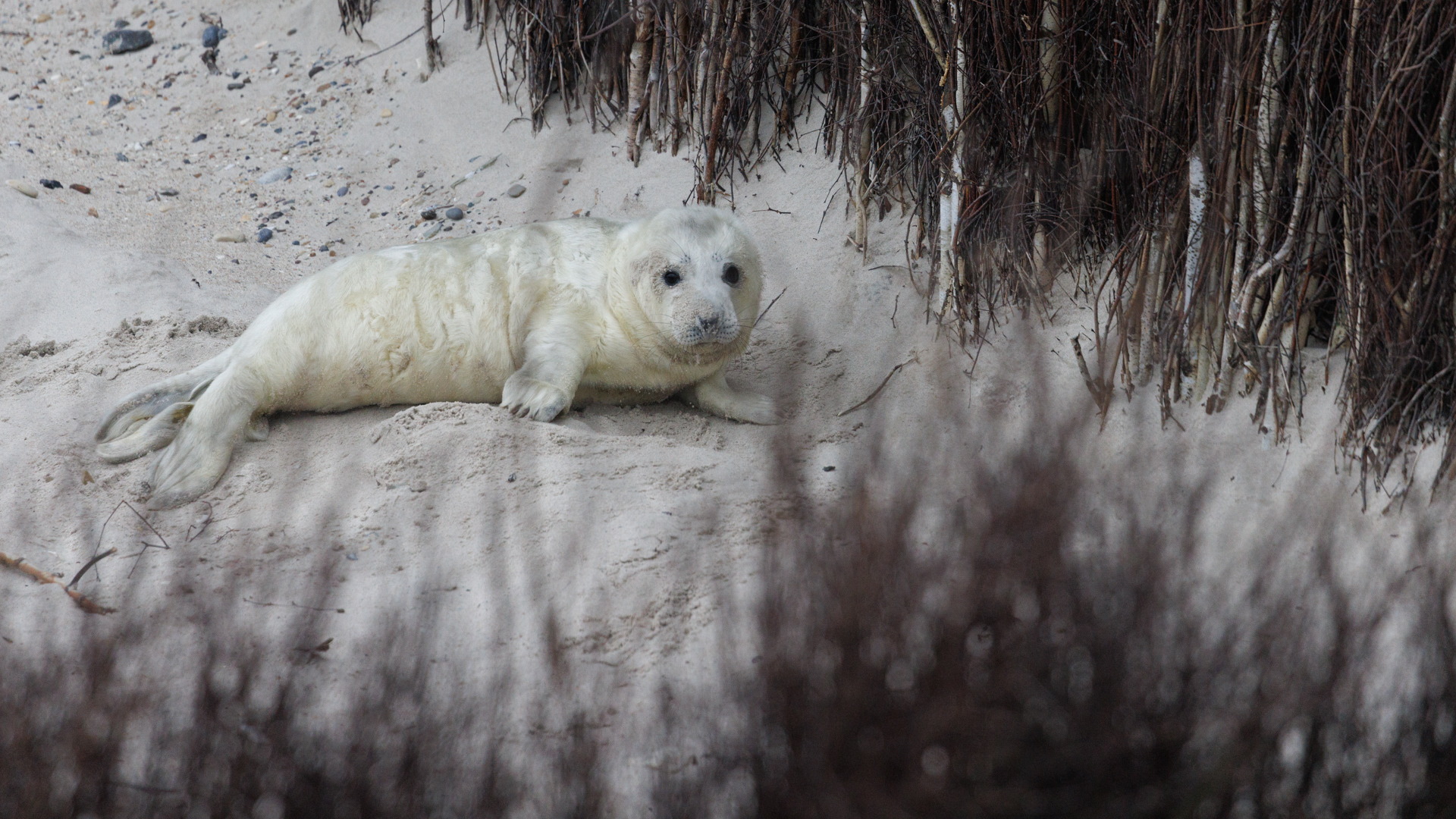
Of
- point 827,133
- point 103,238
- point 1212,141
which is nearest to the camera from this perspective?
point 1212,141

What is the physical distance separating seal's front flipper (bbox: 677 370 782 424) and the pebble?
5.56 m

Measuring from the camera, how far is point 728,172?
5.08 meters

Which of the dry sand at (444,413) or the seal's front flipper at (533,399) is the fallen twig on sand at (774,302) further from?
the seal's front flipper at (533,399)

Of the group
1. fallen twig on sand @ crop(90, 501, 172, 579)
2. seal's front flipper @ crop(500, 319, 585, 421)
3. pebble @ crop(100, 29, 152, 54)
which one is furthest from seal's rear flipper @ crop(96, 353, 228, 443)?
pebble @ crop(100, 29, 152, 54)

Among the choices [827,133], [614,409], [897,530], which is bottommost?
[614,409]

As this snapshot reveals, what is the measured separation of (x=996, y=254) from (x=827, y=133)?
1.27m

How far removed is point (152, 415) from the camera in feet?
12.6

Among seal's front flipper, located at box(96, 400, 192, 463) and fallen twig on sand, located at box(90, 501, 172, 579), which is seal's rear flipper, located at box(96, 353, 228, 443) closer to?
seal's front flipper, located at box(96, 400, 192, 463)

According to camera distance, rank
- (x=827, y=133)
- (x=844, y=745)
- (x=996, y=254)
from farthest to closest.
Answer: (x=827, y=133) < (x=996, y=254) < (x=844, y=745)

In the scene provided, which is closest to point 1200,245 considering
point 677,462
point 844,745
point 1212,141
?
point 1212,141

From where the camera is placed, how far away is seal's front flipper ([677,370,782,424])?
3.95m

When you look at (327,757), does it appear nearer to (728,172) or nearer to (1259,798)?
(1259,798)

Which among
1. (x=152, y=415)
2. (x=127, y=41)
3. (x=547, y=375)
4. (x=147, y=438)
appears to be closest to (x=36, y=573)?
(x=147, y=438)

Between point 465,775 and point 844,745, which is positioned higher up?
point 844,745
